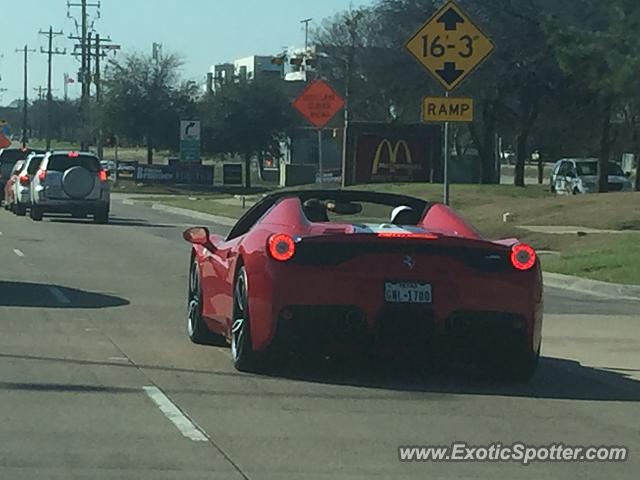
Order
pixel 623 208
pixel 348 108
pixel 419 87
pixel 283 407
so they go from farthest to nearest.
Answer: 1. pixel 348 108
2. pixel 419 87
3. pixel 623 208
4. pixel 283 407

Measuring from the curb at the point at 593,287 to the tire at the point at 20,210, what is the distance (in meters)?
20.5

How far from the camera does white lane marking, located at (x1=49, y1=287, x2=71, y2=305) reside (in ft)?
53.0

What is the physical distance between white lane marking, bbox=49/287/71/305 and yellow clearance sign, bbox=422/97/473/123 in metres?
5.58

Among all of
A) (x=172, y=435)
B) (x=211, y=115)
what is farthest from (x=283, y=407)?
(x=211, y=115)

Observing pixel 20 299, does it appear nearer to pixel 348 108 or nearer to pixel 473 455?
pixel 473 455

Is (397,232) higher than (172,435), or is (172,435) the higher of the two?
(397,232)

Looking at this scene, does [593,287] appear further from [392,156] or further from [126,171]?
[126,171]

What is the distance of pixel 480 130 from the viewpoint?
6819 cm

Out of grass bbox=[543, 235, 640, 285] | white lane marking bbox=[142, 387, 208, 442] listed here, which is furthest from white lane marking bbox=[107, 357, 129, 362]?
grass bbox=[543, 235, 640, 285]

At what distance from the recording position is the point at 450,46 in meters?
19.2

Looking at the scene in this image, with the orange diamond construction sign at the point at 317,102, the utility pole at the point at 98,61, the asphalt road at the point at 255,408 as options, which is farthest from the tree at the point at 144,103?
the asphalt road at the point at 255,408

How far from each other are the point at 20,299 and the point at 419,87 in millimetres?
39399

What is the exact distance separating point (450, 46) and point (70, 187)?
17.3 m

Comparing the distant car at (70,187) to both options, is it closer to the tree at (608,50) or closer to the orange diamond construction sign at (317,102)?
the orange diamond construction sign at (317,102)
